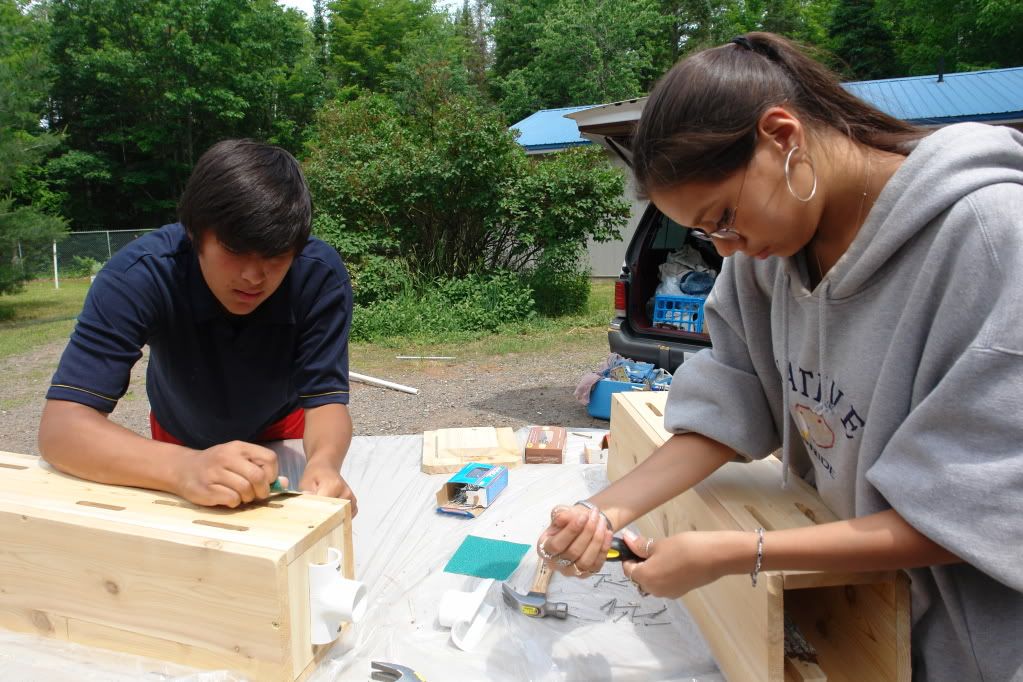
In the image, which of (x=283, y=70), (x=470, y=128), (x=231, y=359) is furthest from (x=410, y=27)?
(x=231, y=359)

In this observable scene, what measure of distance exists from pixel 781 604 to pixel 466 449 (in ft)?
4.96

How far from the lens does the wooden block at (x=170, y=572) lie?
4.35 ft

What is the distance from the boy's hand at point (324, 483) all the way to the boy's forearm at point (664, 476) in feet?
2.09

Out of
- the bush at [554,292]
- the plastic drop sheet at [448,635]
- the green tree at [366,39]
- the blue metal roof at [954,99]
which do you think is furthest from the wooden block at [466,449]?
the green tree at [366,39]

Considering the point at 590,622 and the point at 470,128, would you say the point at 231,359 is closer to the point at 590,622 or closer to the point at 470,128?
the point at 590,622

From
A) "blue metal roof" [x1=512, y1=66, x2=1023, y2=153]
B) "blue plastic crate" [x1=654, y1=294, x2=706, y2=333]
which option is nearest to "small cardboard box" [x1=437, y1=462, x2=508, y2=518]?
"blue plastic crate" [x1=654, y1=294, x2=706, y2=333]

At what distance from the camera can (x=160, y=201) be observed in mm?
24703

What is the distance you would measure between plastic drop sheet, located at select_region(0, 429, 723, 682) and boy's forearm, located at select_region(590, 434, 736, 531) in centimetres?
30

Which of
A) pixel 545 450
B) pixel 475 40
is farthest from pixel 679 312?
pixel 475 40

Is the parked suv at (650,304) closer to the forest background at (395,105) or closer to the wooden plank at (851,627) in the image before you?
the wooden plank at (851,627)

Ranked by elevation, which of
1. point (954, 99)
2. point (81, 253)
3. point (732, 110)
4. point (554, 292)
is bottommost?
point (81, 253)

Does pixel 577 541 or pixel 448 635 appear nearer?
pixel 577 541

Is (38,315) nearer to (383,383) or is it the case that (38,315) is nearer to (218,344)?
(383,383)

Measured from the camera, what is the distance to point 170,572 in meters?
1.37
